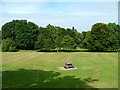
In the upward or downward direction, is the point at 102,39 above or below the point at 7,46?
above

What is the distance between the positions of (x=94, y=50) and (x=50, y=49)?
47.2 ft

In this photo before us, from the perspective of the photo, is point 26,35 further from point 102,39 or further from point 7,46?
point 102,39

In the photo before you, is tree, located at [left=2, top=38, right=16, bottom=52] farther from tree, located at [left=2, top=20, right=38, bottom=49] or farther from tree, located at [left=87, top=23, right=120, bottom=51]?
tree, located at [left=87, top=23, right=120, bottom=51]

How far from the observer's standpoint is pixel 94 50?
50531 mm

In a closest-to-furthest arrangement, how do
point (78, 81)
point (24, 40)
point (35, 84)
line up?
1. point (35, 84)
2. point (78, 81)
3. point (24, 40)

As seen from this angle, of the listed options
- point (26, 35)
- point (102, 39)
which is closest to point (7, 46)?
point (26, 35)

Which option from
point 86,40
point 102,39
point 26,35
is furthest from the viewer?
point 26,35

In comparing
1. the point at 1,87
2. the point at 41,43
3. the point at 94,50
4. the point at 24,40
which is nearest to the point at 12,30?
the point at 24,40

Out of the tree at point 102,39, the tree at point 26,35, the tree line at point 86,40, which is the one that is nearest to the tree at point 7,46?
the tree line at point 86,40

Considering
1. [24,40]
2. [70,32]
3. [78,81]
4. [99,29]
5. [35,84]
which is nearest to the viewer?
[35,84]

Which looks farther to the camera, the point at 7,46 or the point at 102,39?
the point at 7,46

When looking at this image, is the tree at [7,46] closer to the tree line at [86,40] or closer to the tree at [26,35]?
the tree line at [86,40]

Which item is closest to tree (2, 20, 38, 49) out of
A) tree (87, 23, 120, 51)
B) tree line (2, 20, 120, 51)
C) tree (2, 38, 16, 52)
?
tree line (2, 20, 120, 51)

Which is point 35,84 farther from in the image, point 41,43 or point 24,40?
point 24,40
